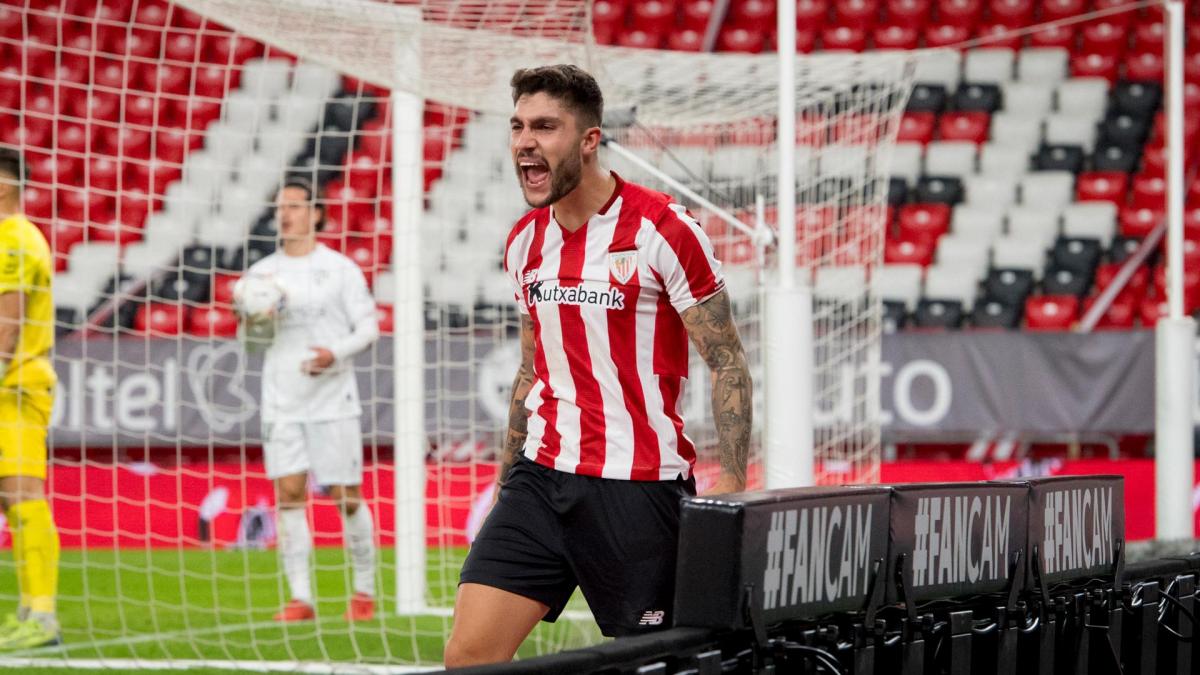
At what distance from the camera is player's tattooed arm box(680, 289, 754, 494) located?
3074 mm

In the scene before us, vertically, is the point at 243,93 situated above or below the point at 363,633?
above

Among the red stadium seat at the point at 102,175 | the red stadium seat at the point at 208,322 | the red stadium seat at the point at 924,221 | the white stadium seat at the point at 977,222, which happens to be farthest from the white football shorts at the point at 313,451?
the red stadium seat at the point at 102,175

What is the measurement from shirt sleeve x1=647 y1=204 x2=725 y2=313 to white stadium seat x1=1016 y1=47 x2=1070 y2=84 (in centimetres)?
1175

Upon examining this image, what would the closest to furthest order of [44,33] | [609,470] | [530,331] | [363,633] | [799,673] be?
[799,673] < [609,470] < [530,331] < [363,633] < [44,33]

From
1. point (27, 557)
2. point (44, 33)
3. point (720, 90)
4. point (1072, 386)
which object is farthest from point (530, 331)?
point (44, 33)

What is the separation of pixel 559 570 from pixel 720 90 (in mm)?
4413

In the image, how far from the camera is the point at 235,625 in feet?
21.7

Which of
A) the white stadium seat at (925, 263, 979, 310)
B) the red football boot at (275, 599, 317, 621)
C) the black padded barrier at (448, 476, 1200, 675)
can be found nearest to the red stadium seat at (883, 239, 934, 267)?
the white stadium seat at (925, 263, 979, 310)

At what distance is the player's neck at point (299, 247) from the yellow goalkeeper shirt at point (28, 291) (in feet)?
3.14

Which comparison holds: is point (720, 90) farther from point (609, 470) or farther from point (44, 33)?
point (44, 33)

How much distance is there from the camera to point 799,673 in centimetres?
246

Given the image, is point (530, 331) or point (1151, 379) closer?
point (530, 331)

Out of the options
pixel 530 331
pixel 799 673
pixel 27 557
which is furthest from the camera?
pixel 27 557

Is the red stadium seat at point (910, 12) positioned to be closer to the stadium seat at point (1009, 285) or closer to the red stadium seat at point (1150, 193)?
the red stadium seat at point (1150, 193)
